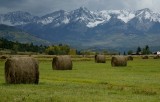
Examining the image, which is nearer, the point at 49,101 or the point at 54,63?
the point at 49,101

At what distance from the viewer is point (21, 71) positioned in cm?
2842

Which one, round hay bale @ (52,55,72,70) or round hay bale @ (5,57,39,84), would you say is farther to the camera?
round hay bale @ (52,55,72,70)

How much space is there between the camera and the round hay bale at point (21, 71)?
1120 inches

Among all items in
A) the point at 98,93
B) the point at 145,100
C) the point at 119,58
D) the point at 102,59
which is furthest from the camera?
the point at 102,59

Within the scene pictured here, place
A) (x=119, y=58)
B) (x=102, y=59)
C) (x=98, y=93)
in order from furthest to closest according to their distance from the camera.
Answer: (x=102, y=59), (x=119, y=58), (x=98, y=93)

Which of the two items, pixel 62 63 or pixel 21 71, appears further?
pixel 62 63

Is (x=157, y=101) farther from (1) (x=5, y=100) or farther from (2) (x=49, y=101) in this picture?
(1) (x=5, y=100)

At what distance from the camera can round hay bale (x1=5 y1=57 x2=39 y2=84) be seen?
93.3ft

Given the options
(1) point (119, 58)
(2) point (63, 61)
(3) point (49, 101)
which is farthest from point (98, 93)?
(1) point (119, 58)

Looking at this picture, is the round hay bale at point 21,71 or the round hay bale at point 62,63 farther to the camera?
the round hay bale at point 62,63

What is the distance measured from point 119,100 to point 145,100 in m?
1.37

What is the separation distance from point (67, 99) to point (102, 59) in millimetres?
67266

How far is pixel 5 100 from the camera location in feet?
64.1

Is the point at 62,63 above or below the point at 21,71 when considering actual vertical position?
above
